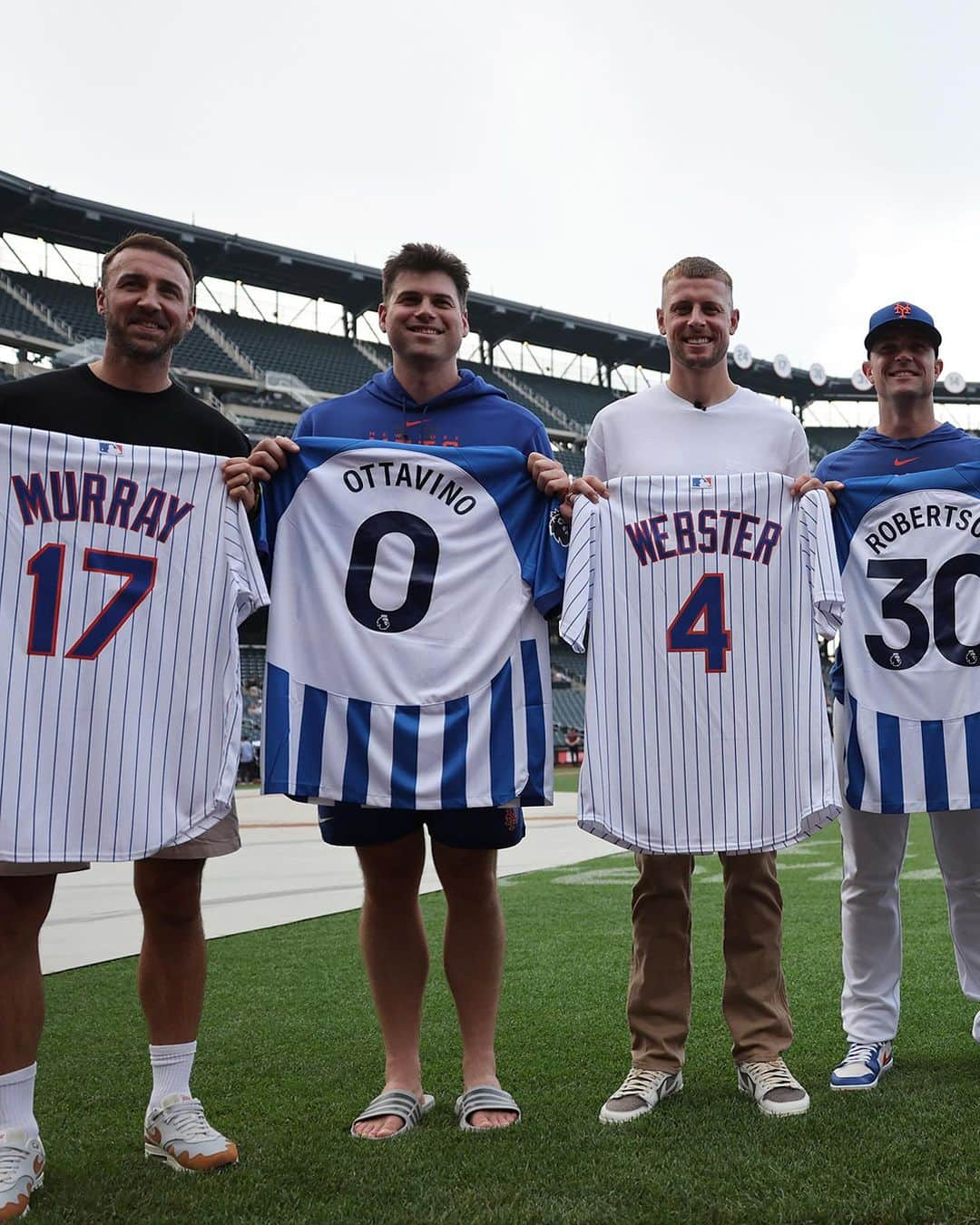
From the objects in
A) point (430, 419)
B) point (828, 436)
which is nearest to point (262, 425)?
point (828, 436)

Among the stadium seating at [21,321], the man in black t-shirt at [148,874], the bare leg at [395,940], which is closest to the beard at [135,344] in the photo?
the man in black t-shirt at [148,874]

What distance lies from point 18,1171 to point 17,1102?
0.53 feet

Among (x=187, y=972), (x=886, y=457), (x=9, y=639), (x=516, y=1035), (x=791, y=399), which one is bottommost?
(x=516, y=1035)

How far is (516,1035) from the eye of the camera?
3789 mm

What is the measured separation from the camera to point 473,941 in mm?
2994

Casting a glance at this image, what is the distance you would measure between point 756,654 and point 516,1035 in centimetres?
166

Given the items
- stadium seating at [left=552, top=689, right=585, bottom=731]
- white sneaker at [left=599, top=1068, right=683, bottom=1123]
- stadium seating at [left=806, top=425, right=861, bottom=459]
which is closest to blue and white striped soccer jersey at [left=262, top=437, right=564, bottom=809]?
white sneaker at [left=599, top=1068, right=683, bottom=1123]

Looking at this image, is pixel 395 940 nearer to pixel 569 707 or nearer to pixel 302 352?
pixel 569 707

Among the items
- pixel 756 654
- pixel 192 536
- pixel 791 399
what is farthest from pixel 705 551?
pixel 791 399

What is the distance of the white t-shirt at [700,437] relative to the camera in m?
3.14

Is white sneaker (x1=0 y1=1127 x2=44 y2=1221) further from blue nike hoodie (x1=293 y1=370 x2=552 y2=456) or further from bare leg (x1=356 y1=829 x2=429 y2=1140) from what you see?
blue nike hoodie (x1=293 y1=370 x2=552 y2=456)

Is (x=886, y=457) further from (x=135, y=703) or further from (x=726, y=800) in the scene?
(x=135, y=703)

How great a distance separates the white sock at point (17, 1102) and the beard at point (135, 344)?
5.68 feet

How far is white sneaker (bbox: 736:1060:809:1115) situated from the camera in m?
2.79
